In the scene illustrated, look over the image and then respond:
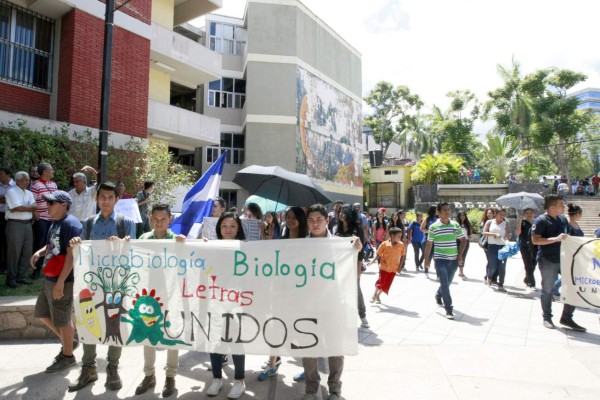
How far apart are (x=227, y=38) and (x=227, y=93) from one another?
3864 mm

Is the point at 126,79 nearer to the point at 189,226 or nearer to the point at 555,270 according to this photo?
the point at 189,226

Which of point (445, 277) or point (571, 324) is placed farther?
point (445, 277)

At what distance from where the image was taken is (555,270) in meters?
6.18

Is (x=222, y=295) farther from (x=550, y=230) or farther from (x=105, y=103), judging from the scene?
(x=550, y=230)

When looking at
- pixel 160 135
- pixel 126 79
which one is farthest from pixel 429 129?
pixel 126 79

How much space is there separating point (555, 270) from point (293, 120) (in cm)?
2379

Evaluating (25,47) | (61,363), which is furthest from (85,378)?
(25,47)

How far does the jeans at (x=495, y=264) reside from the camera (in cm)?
946

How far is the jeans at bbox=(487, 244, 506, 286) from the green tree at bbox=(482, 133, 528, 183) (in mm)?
24265

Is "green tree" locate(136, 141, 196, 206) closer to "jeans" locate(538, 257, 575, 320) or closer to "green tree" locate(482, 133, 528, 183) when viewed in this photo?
"jeans" locate(538, 257, 575, 320)

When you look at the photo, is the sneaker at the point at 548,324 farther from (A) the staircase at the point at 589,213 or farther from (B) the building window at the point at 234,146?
(B) the building window at the point at 234,146

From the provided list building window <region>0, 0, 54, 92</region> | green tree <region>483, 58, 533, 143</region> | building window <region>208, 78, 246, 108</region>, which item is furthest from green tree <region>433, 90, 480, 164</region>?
building window <region>0, 0, 54, 92</region>

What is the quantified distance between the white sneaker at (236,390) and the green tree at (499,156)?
3156 centimetres

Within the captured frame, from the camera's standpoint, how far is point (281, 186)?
239 inches
